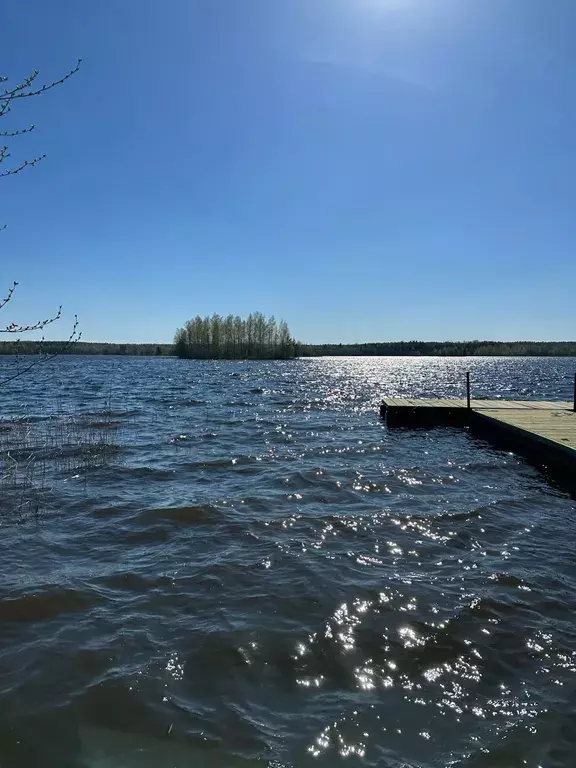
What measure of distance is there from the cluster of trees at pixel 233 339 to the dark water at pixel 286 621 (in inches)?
4191

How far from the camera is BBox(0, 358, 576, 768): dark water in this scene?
134 inches

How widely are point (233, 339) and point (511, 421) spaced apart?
10432 cm

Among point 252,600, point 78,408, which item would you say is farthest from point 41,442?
point 252,600

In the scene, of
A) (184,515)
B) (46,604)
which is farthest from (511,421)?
(46,604)

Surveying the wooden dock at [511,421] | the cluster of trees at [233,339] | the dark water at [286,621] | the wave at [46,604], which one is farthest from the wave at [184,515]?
the cluster of trees at [233,339]

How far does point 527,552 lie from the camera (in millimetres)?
6699

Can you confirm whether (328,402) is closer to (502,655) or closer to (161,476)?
(161,476)

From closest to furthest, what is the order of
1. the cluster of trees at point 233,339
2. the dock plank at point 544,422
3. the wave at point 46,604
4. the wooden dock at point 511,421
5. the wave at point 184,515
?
the wave at point 46,604
the wave at point 184,515
the wooden dock at point 511,421
the dock plank at point 544,422
the cluster of trees at point 233,339

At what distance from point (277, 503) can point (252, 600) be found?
141 inches

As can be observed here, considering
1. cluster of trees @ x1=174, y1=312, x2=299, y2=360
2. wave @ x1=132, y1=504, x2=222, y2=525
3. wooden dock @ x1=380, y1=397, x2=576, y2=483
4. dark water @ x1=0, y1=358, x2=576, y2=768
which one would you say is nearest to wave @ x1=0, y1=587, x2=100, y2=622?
dark water @ x1=0, y1=358, x2=576, y2=768

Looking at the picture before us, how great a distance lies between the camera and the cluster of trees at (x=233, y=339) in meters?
116

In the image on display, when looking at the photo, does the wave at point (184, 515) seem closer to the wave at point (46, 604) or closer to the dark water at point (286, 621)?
the dark water at point (286, 621)

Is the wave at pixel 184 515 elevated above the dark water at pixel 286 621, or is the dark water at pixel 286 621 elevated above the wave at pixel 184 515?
the wave at pixel 184 515

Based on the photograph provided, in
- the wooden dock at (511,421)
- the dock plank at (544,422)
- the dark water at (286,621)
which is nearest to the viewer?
the dark water at (286,621)
